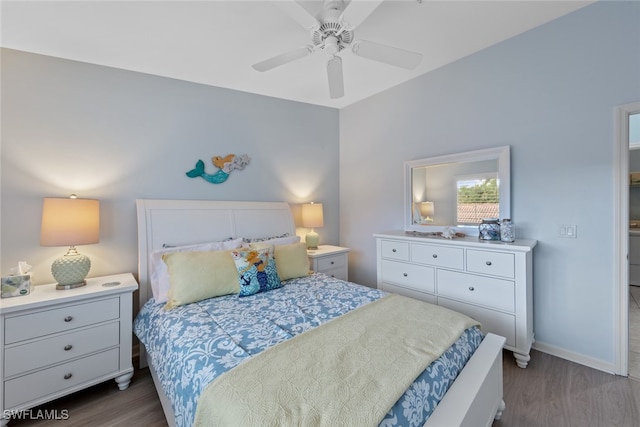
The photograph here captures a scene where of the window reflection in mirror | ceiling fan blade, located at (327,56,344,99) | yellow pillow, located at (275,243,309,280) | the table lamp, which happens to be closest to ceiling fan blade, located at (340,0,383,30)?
ceiling fan blade, located at (327,56,344,99)

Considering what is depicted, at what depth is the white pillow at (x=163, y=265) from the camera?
6.68 feet

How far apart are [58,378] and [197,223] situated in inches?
54.8

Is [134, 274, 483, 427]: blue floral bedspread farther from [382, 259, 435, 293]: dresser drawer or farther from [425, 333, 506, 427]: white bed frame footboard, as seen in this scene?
[382, 259, 435, 293]: dresser drawer

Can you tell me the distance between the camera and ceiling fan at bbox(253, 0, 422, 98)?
1.48 metres

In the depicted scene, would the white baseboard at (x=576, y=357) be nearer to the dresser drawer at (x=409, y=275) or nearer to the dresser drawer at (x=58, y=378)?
the dresser drawer at (x=409, y=275)

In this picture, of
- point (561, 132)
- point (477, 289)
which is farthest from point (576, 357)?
point (561, 132)

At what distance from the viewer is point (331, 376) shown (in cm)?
105

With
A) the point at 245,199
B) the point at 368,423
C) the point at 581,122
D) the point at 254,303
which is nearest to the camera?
the point at 368,423

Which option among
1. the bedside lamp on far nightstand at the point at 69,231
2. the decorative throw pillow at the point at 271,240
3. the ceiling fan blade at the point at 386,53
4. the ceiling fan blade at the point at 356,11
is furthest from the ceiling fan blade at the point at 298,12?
the bedside lamp on far nightstand at the point at 69,231

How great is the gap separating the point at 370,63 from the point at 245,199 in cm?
193

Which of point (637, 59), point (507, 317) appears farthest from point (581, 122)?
point (507, 317)

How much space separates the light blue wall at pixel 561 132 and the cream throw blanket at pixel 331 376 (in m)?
1.35

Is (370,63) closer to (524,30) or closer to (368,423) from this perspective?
(524,30)

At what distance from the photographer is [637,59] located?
1869 mm
